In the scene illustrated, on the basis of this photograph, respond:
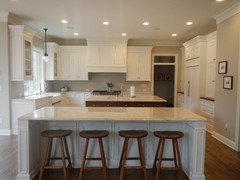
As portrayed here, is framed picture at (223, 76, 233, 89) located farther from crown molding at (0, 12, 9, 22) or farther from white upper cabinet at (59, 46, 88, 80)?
crown molding at (0, 12, 9, 22)

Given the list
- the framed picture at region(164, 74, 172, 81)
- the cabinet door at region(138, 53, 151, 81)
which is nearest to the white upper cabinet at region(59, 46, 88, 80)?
the cabinet door at region(138, 53, 151, 81)

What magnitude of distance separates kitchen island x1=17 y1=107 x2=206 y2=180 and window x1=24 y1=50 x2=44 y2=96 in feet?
10.9

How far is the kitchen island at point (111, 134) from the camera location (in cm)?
259

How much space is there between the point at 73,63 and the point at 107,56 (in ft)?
4.15

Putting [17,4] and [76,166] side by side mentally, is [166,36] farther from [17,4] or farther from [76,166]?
[76,166]

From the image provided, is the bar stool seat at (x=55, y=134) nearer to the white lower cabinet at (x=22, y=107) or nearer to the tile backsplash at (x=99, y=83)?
the white lower cabinet at (x=22, y=107)

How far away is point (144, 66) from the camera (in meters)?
6.98

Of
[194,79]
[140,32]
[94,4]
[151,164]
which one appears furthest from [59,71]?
[151,164]

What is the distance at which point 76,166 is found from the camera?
300 cm

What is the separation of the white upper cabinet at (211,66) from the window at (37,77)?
4969mm

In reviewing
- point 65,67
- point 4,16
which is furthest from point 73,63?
point 4,16

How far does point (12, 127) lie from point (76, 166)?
2517 millimetres

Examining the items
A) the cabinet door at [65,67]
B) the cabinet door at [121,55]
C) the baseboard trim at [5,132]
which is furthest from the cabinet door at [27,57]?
the cabinet door at [121,55]

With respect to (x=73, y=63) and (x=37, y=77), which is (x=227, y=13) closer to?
(x=73, y=63)
